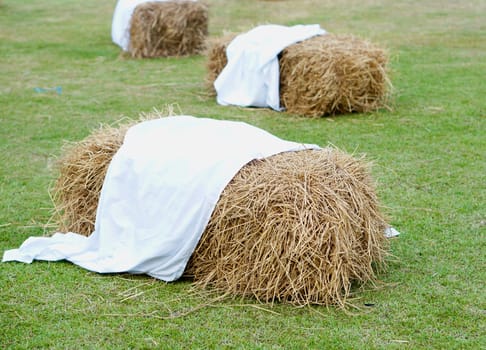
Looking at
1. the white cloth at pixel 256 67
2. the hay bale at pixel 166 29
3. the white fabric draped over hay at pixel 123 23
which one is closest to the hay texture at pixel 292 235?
the white cloth at pixel 256 67

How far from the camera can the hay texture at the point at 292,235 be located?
429 cm

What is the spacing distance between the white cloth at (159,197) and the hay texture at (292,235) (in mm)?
96

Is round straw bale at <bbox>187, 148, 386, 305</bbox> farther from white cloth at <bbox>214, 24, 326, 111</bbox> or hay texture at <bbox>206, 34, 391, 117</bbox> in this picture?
white cloth at <bbox>214, 24, 326, 111</bbox>

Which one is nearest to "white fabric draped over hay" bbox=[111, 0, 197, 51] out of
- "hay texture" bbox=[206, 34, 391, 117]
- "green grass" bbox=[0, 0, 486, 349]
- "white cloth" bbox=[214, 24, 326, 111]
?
"green grass" bbox=[0, 0, 486, 349]

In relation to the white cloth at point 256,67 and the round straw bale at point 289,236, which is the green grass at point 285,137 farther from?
the white cloth at point 256,67

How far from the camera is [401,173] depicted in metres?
6.77

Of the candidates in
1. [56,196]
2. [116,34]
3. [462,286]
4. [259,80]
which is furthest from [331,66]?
[116,34]

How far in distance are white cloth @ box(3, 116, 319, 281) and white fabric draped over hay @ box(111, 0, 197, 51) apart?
8465 millimetres

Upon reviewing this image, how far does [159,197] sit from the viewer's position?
4.63m

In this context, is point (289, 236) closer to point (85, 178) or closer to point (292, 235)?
point (292, 235)

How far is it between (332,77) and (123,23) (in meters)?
5.97

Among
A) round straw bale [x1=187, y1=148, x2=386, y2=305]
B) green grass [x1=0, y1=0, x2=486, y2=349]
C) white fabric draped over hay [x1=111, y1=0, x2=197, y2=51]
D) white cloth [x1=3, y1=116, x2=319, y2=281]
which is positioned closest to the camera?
green grass [x1=0, y1=0, x2=486, y2=349]

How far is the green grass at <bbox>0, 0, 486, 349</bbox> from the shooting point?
402cm

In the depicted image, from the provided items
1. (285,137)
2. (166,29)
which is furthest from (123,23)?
(285,137)
